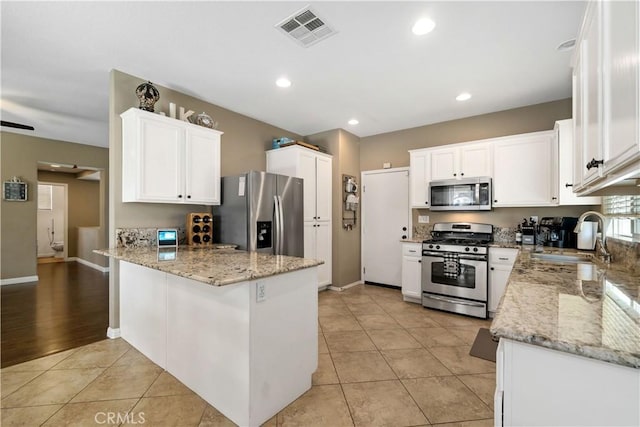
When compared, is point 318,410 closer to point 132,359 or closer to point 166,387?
point 166,387

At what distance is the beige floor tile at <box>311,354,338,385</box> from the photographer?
2.12m

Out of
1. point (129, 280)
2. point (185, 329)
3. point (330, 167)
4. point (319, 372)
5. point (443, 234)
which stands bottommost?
point (319, 372)

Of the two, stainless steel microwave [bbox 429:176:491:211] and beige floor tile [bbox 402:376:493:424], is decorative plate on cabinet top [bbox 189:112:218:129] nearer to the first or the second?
stainless steel microwave [bbox 429:176:491:211]

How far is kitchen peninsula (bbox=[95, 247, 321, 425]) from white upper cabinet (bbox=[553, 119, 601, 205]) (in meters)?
2.96

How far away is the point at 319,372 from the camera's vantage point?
7.39 ft

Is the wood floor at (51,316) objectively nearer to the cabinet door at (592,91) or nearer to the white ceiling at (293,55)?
the white ceiling at (293,55)

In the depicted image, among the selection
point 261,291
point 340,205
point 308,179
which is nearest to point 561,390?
point 261,291

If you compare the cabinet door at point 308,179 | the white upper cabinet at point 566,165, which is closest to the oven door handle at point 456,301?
the white upper cabinet at point 566,165

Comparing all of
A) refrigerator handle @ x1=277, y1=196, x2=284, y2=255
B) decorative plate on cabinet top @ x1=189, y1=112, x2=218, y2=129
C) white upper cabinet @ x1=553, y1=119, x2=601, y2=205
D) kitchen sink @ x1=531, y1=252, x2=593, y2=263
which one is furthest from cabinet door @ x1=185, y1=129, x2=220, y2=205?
white upper cabinet @ x1=553, y1=119, x2=601, y2=205

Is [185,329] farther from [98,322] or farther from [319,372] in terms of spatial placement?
[98,322]

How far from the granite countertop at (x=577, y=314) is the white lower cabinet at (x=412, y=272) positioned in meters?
2.31

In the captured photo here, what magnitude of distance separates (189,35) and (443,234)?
12.8ft

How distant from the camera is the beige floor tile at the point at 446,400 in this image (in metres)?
1.77

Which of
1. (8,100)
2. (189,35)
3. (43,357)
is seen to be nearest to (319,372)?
(43,357)
